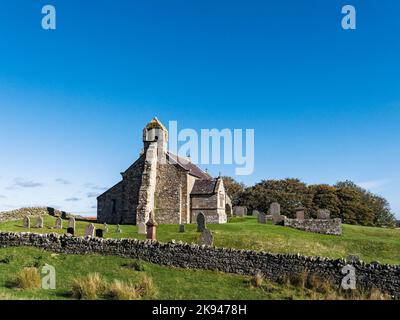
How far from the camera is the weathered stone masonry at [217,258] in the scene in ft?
51.1

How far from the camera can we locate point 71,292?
13906 mm

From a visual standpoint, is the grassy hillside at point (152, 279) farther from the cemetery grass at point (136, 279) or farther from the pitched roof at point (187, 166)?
the pitched roof at point (187, 166)

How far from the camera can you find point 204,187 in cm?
4381

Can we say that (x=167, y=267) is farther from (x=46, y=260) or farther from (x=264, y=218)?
(x=264, y=218)

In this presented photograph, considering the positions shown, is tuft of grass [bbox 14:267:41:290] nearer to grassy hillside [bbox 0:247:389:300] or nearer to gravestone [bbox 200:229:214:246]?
grassy hillside [bbox 0:247:389:300]

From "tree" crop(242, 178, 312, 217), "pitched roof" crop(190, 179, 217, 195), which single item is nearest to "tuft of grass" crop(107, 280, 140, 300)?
"pitched roof" crop(190, 179, 217, 195)

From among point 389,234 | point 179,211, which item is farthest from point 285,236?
point 179,211

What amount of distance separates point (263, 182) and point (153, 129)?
29.9 metres

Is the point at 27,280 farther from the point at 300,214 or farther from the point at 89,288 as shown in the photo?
the point at 300,214

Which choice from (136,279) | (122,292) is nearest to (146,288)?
(122,292)

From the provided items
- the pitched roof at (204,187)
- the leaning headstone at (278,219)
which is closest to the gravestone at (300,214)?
the leaning headstone at (278,219)

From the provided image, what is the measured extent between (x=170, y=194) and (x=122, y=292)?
96.9 feet

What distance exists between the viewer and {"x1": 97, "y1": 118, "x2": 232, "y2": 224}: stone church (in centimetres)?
4228
